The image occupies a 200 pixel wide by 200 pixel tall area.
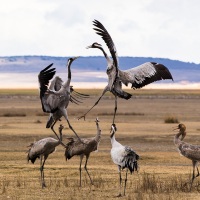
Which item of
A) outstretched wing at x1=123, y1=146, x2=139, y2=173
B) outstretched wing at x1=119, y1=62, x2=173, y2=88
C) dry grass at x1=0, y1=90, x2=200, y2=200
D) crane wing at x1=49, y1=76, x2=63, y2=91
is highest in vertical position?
outstretched wing at x1=119, y1=62, x2=173, y2=88

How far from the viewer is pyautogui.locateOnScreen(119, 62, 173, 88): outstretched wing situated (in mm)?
15883

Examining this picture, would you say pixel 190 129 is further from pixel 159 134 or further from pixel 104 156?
pixel 104 156

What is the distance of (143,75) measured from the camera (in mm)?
16297

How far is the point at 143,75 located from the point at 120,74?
791 millimetres

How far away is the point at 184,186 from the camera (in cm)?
1592

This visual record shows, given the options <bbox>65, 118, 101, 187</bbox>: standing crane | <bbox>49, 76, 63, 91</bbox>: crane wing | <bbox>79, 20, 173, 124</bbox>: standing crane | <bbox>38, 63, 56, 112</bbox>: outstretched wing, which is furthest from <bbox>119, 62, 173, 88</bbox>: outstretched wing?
<bbox>49, 76, 63, 91</bbox>: crane wing

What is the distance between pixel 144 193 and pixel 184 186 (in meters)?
1.10

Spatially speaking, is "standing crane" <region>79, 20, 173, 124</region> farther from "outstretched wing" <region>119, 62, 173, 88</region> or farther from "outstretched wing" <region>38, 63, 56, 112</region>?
"outstretched wing" <region>38, 63, 56, 112</region>

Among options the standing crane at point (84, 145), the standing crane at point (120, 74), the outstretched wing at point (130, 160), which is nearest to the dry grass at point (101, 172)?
the outstretched wing at point (130, 160)

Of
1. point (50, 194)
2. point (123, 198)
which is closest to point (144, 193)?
point (123, 198)

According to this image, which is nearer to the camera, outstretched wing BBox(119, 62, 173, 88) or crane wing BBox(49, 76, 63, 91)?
outstretched wing BBox(119, 62, 173, 88)

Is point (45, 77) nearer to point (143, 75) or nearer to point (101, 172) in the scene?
point (143, 75)

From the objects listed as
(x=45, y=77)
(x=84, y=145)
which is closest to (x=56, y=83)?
(x=45, y=77)

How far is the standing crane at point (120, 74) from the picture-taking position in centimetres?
1497
